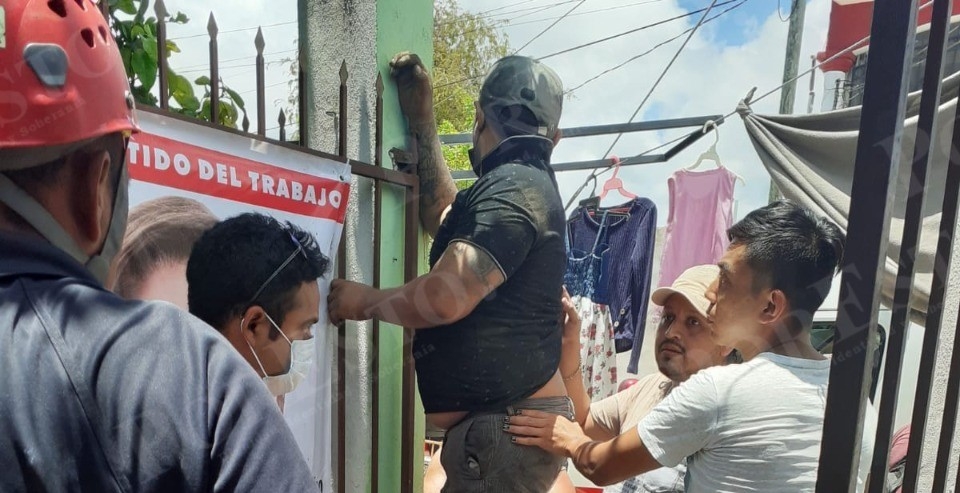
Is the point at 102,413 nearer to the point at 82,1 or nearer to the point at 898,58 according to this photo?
the point at 82,1

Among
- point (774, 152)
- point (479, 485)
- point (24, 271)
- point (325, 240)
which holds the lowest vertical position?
point (479, 485)

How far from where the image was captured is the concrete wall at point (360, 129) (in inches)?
94.7

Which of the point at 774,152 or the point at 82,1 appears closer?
the point at 82,1

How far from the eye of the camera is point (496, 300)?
2.09 meters

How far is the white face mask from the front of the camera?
1.87 metres

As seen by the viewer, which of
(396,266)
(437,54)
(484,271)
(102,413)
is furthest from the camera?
(437,54)

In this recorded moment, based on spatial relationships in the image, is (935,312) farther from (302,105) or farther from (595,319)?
(595,319)

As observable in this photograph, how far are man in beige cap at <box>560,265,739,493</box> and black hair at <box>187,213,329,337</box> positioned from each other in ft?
3.71

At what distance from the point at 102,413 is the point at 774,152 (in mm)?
3675

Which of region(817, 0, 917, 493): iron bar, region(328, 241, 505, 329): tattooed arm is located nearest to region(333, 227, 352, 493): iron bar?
region(328, 241, 505, 329): tattooed arm

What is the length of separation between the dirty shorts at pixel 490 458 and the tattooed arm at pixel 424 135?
0.95 m

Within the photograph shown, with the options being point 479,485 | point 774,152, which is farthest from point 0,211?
point 774,152

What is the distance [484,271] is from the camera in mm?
1941

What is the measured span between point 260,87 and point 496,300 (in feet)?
3.42
